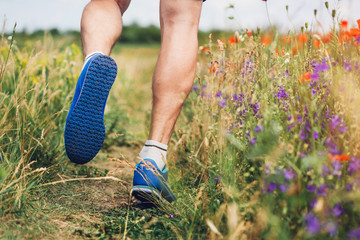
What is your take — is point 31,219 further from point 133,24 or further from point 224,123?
point 133,24

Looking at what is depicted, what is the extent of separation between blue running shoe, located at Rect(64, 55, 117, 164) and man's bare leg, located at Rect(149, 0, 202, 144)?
0.24 meters

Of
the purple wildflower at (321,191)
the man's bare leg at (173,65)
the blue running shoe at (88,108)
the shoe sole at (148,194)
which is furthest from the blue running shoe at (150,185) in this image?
the purple wildflower at (321,191)

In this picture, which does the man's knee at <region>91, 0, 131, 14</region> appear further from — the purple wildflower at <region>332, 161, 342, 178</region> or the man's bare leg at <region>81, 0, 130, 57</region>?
the purple wildflower at <region>332, 161, 342, 178</region>

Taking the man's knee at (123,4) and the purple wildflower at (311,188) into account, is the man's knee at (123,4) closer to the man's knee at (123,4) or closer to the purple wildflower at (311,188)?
the man's knee at (123,4)

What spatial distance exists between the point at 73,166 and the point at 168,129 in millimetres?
810

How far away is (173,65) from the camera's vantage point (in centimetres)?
161

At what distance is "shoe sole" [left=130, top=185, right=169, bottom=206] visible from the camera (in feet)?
4.87

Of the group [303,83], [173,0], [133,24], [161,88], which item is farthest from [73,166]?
[133,24]

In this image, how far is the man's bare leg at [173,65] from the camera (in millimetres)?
1607

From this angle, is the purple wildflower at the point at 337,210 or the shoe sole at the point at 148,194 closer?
the purple wildflower at the point at 337,210

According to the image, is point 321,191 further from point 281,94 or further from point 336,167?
point 281,94

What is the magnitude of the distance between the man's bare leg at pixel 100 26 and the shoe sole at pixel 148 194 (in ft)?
2.36

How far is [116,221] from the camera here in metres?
1.44

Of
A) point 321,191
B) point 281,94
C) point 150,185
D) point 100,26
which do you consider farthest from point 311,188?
point 100,26
